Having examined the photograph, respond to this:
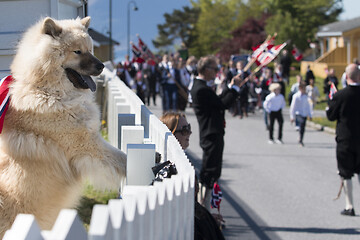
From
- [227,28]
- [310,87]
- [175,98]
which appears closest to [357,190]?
[175,98]

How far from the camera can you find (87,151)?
4035mm

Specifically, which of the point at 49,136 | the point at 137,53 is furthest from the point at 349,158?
the point at 137,53

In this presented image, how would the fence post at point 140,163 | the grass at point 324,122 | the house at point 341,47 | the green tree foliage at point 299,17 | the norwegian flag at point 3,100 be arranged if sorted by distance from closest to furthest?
the fence post at point 140,163 → the norwegian flag at point 3,100 → the grass at point 324,122 → the house at point 341,47 → the green tree foliage at point 299,17

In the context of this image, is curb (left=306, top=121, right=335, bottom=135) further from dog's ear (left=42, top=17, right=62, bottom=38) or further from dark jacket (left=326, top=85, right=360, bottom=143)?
dog's ear (left=42, top=17, right=62, bottom=38)

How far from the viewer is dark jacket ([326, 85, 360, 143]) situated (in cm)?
849

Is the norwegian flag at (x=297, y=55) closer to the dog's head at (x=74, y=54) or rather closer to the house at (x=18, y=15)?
the house at (x=18, y=15)

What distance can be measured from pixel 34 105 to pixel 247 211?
216 inches

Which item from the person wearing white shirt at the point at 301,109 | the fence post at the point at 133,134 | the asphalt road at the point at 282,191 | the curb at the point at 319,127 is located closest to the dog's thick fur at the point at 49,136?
the fence post at the point at 133,134

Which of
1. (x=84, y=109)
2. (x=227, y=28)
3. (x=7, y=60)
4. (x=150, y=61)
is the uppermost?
(x=227, y=28)

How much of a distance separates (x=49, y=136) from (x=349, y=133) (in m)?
5.68

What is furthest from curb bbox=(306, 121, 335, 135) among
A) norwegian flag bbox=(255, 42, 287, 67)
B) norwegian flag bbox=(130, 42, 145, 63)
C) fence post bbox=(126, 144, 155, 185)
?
fence post bbox=(126, 144, 155, 185)

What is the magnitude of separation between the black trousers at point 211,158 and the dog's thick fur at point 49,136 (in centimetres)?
386

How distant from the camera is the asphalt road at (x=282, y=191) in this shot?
788 cm

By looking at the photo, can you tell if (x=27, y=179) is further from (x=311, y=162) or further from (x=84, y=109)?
(x=311, y=162)
